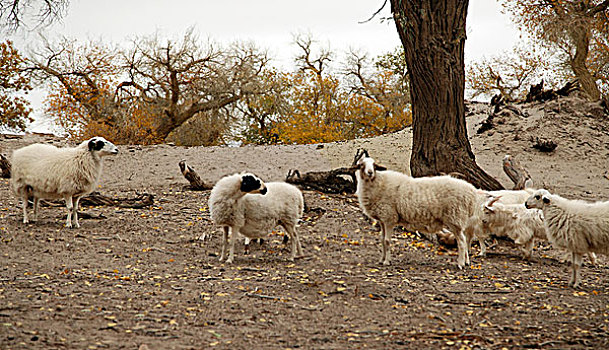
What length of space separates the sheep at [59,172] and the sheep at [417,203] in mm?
5018

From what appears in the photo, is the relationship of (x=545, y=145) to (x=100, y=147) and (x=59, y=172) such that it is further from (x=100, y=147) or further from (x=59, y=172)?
(x=59, y=172)

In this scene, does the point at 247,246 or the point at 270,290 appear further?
the point at 247,246

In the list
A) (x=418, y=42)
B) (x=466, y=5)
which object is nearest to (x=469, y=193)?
(x=418, y=42)

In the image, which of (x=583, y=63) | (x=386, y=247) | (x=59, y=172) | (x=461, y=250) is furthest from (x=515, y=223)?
(x=583, y=63)

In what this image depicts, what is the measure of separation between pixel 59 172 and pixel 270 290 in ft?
17.4

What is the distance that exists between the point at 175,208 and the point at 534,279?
24.4ft

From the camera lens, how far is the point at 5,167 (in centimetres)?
1450

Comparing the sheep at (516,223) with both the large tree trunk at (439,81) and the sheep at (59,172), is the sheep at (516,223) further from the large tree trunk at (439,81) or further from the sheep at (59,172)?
the sheep at (59,172)

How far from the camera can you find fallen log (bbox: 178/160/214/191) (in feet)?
43.5

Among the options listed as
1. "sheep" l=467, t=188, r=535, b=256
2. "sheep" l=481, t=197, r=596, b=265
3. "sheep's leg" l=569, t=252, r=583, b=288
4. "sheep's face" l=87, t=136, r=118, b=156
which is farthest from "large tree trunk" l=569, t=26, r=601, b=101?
"sheep's face" l=87, t=136, r=118, b=156

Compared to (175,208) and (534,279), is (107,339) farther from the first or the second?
(175,208)

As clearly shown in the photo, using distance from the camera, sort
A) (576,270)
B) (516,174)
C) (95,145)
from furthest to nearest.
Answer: (516,174) → (95,145) → (576,270)

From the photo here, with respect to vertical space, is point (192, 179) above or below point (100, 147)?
below

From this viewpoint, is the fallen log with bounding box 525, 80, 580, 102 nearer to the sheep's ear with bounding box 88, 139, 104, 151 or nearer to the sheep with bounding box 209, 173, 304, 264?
the sheep with bounding box 209, 173, 304, 264
